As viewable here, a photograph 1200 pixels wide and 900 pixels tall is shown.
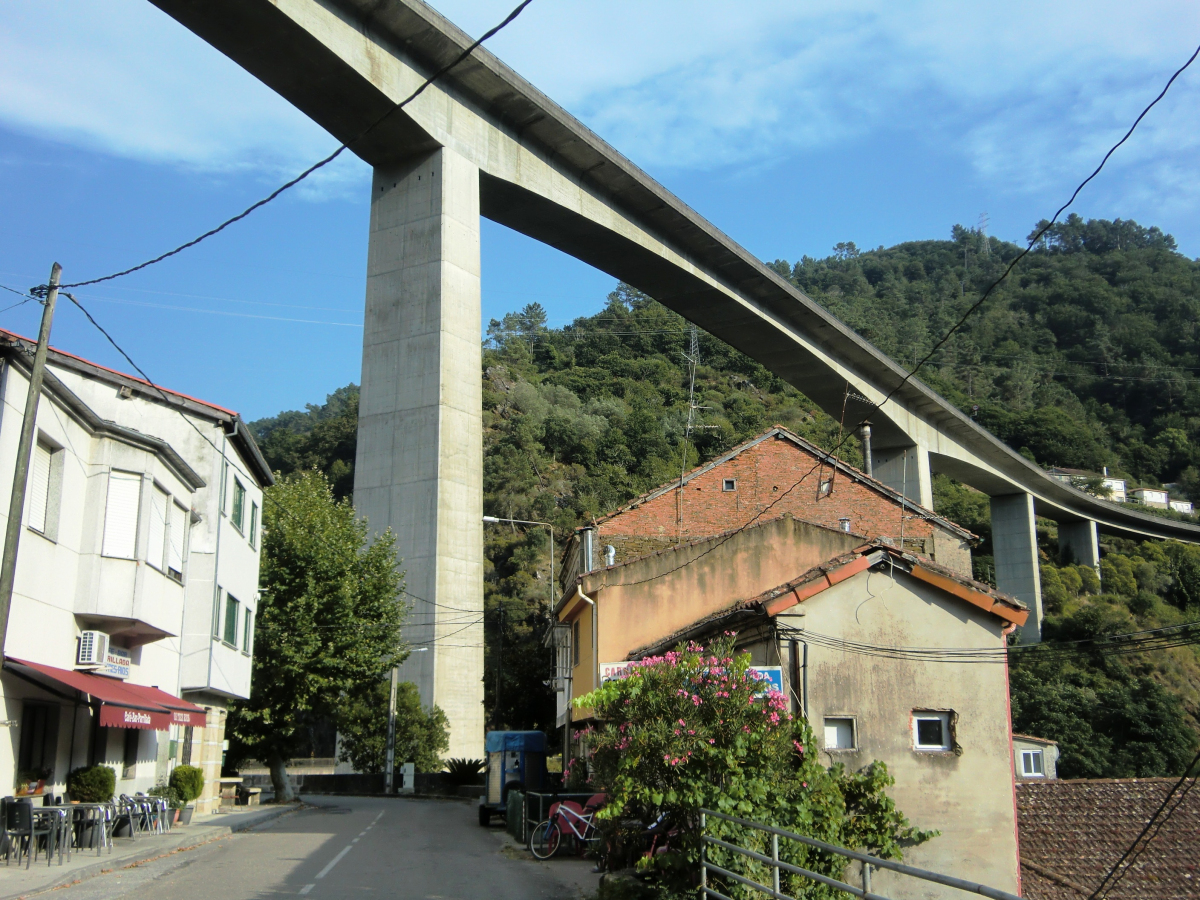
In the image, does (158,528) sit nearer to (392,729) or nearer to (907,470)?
(392,729)

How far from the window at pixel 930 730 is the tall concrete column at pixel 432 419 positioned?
19116 mm

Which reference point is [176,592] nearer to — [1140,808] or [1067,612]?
[1140,808]

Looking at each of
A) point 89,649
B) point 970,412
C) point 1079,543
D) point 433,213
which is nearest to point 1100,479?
point 970,412

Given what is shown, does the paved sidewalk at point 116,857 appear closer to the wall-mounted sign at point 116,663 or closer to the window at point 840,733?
the wall-mounted sign at point 116,663

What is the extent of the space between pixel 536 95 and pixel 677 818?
1069 inches

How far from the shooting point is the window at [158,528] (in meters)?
17.9

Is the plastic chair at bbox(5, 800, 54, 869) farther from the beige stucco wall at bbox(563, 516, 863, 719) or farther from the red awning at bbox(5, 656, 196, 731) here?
the beige stucco wall at bbox(563, 516, 863, 719)

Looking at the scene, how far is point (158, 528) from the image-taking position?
1833cm

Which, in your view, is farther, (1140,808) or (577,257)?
(577,257)

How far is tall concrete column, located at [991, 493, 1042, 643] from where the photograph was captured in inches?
2721

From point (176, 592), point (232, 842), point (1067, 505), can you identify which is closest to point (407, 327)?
point (176, 592)

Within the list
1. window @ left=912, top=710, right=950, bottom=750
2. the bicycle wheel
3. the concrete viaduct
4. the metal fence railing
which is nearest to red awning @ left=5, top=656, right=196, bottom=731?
the bicycle wheel

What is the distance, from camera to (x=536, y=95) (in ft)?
108

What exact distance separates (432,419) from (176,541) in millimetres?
12155
